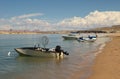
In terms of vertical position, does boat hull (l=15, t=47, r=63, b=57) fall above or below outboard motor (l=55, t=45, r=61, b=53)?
below

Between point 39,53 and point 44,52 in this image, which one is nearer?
point 44,52

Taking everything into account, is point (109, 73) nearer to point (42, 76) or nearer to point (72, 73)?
point (72, 73)

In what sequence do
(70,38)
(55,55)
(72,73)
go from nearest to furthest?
(72,73)
(55,55)
(70,38)

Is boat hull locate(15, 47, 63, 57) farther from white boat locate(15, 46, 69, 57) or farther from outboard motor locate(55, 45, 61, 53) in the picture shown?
outboard motor locate(55, 45, 61, 53)

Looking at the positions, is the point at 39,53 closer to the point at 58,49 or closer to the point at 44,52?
the point at 44,52

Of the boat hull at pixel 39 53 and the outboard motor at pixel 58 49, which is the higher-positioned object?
the outboard motor at pixel 58 49

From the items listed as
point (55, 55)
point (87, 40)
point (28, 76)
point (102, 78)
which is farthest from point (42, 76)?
point (87, 40)

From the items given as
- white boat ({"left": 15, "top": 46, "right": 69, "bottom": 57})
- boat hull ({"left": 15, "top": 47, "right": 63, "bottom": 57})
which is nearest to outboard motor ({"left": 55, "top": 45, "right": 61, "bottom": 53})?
white boat ({"left": 15, "top": 46, "right": 69, "bottom": 57})

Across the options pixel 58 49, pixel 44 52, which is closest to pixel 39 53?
pixel 44 52

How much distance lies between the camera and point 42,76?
A: 67.1 feet

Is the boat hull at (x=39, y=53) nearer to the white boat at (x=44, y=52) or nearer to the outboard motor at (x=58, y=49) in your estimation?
the white boat at (x=44, y=52)

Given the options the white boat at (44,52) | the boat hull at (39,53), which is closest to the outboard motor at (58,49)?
the white boat at (44,52)

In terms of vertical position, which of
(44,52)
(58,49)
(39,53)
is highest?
(58,49)

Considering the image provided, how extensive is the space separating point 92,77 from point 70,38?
75440 millimetres
